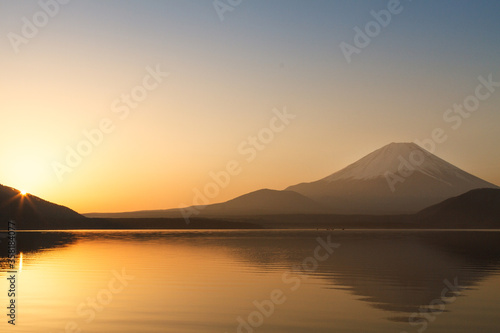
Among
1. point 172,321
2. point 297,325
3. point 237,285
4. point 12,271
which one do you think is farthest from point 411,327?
point 12,271

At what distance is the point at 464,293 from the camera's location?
27.6m

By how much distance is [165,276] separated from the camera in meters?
34.5

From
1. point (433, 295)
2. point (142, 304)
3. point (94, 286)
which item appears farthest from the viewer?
point (94, 286)

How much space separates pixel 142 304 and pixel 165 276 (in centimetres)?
1032

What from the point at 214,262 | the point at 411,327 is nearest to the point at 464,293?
the point at 411,327

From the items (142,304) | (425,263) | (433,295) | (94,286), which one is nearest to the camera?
(142,304)

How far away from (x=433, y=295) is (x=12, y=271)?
24.3 m

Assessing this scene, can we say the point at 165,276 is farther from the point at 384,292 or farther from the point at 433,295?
the point at 433,295

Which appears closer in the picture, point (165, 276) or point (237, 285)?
point (237, 285)

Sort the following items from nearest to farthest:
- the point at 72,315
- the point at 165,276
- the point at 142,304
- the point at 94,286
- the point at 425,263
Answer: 1. the point at 72,315
2. the point at 142,304
3. the point at 94,286
4. the point at 165,276
5. the point at 425,263

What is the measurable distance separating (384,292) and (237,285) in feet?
24.4

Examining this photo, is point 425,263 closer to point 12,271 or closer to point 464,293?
point 464,293

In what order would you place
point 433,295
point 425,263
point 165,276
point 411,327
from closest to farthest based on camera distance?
1. point 411,327
2. point 433,295
3. point 165,276
4. point 425,263

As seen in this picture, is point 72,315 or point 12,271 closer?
point 72,315
